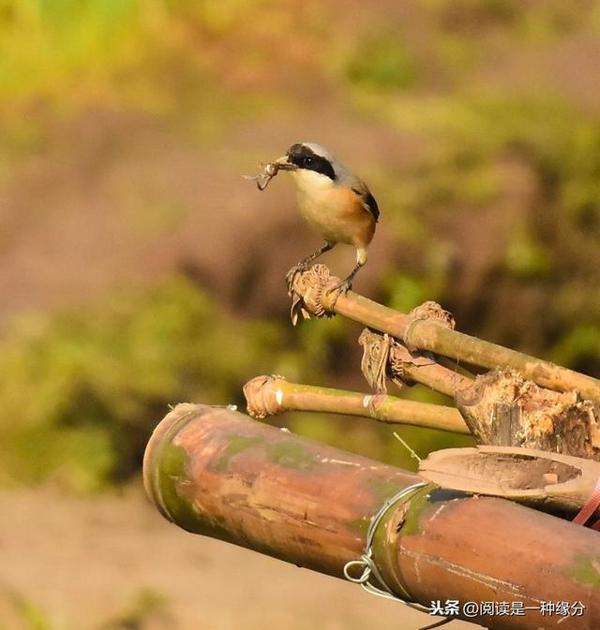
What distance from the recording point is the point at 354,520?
→ 2391 mm

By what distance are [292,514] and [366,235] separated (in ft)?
6.99

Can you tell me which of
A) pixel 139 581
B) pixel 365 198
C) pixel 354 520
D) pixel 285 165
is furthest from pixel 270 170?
pixel 139 581

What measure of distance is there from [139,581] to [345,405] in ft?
10.5

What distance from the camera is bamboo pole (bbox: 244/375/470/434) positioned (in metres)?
2.74

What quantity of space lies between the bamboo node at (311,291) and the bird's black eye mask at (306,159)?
2.45 ft

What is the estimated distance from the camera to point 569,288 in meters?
8.07

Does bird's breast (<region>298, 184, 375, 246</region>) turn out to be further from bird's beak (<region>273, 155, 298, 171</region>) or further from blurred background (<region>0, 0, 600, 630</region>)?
blurred background (<region>0, 0, 600, 630</region>)

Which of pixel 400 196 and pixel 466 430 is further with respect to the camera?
pixel 400 196

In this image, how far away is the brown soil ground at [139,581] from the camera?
548 cm

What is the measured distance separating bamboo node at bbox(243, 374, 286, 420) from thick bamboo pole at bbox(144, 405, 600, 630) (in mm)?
99

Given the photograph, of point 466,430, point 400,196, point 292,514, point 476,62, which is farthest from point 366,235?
point 476,62

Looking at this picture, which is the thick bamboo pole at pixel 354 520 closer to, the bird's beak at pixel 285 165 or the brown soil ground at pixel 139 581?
the bird's beak at pixel 285 165

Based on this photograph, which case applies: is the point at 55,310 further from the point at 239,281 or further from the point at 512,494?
the point at 512,494

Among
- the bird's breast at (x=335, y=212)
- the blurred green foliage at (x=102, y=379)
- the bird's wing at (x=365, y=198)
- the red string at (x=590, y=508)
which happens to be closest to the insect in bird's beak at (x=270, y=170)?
the bird's breast at (x=335, y=212)
